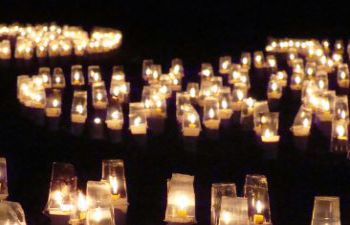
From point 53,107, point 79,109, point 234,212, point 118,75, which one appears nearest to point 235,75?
point 118,75

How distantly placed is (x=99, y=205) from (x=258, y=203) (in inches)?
55.5

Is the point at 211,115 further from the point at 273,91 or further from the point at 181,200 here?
the point at 181,200


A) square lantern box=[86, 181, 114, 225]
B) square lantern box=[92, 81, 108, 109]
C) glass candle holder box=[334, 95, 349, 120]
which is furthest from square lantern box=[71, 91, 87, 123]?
square lantern box=[86, 181, 114, 225]

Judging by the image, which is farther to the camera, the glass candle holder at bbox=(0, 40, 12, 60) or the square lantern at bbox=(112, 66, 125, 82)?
the glass candle holder at bbox=(0, 40, 12, 60)

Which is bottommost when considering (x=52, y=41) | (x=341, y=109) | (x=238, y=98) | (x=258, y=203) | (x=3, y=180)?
(x=258, y=203)

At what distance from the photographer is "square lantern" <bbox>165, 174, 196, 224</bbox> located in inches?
245

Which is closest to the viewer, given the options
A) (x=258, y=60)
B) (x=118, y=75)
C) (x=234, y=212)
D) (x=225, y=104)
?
(x=234, y=212)

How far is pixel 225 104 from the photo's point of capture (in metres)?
10.1

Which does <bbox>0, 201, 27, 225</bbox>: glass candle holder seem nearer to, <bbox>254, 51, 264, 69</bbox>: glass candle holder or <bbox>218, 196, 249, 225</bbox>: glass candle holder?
<bbox>218, 196, 249, 225</bbox>: glass candle holder

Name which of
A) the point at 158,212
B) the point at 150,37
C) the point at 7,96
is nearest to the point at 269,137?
the point at 158,212

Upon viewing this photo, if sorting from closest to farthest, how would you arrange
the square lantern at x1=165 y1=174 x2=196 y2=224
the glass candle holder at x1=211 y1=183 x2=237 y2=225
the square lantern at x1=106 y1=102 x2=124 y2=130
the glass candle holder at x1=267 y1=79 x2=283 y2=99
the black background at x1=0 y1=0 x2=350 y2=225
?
1. the glass candle holder at x1=211 y1=183 x2=237 y2=225
2. the square lantern at x1=165 y1=174 x2=196 y2=224
3. the black background at x1=0 y1=0 x2=350 y2=225
4. the square lantern at x1=106 y1=102 x2=124 y2=130
5. the glass candle holder at x1=267 y1=79 x2=283 y2=99

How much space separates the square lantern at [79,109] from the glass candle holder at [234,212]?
4483 millimetres

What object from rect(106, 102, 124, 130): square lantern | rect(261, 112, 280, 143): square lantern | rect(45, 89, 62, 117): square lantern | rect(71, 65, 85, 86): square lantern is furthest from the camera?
rect(71, 65, 85, 86): square lantern

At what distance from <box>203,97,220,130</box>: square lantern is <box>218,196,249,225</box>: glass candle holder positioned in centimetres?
401
